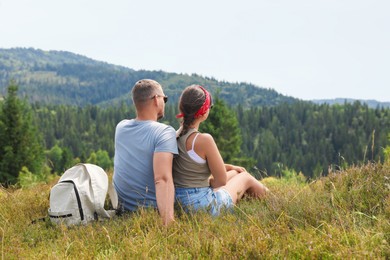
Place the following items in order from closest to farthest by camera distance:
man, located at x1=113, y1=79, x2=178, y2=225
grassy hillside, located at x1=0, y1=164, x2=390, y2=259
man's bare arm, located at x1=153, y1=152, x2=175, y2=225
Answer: grassy hillside, located at x1=0, y1=164, x2=390, y2=259 < man's bare arm, located at x1=153, y1=152, x2=175, y2=225 < man, located at x1=113, y1=79, x2=178, y2=225

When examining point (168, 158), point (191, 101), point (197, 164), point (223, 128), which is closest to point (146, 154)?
point (168, 158)

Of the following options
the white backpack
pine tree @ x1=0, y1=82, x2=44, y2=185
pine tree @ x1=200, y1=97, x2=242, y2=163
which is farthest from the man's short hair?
pine tree @ x1=200, y1=97, x2=242, y2=163

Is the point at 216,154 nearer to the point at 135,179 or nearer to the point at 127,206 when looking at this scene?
the point at 135,179

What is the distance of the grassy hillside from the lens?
3.41 meters

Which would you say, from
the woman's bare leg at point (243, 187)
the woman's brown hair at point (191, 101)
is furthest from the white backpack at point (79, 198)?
the woman's bare leg at point (243, 187)

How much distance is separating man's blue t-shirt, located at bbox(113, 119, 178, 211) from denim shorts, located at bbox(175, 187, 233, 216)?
0.37 metres

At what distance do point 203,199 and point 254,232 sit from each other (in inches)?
65.6

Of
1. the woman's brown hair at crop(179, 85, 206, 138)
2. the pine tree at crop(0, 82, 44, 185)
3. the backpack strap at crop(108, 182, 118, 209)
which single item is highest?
the woman's brown hair at crop(179, 85, 206, 138)

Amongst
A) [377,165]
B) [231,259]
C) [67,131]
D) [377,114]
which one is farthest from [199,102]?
[377,114]

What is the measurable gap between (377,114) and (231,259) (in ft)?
576

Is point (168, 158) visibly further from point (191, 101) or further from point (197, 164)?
point (191, 101)

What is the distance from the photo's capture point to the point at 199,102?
507 centimetres

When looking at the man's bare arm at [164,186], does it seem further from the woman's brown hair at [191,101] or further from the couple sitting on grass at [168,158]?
the woman's brown hair at [191,101]

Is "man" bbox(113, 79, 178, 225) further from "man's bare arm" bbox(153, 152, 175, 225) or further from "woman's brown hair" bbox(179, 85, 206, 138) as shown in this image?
"woman's brown hair" bbox(179, 85, 206, 138)
